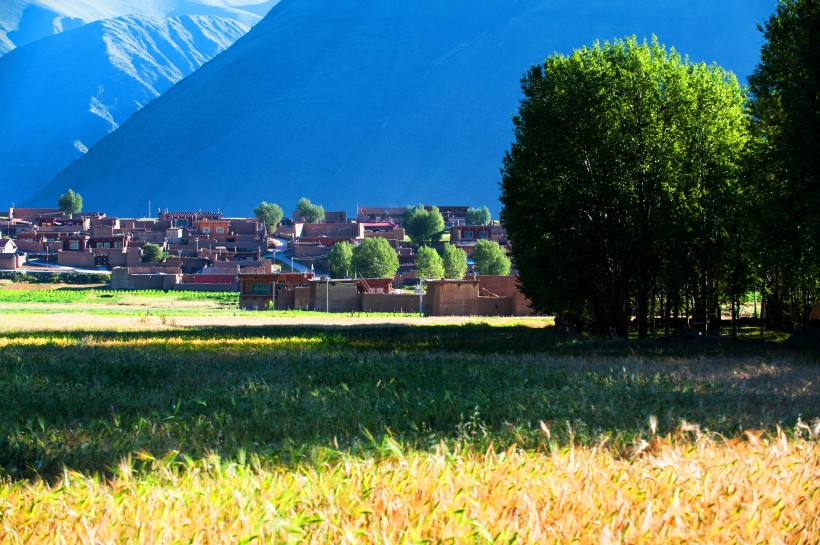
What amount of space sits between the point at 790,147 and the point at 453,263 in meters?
126

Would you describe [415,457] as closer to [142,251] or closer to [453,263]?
[453,263]

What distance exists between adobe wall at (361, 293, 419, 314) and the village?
10 centimetres

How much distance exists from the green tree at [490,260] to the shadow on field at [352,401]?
416ft

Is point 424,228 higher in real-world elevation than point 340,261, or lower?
higher

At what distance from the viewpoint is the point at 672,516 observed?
492cm

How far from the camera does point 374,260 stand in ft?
464

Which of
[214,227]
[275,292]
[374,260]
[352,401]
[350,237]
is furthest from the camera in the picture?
[214,227]

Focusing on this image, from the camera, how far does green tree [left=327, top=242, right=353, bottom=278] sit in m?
144

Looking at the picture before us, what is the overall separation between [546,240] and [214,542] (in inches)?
1325

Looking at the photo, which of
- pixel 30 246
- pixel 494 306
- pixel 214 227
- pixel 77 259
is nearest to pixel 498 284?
pixel 494 306

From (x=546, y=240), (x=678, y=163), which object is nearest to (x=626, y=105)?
(x=678, y=163)

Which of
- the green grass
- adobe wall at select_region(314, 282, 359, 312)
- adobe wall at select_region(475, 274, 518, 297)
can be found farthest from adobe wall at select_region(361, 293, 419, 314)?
the green grass

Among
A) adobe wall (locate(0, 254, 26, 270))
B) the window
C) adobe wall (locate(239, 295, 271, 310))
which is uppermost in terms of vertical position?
adobe wall (locate(0, 254, 26, 270))

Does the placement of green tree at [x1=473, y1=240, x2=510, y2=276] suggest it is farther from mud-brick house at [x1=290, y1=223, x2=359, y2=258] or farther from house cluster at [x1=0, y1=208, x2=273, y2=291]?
house cluster at [x1=0, y1=208, x2=273, y2=291]
